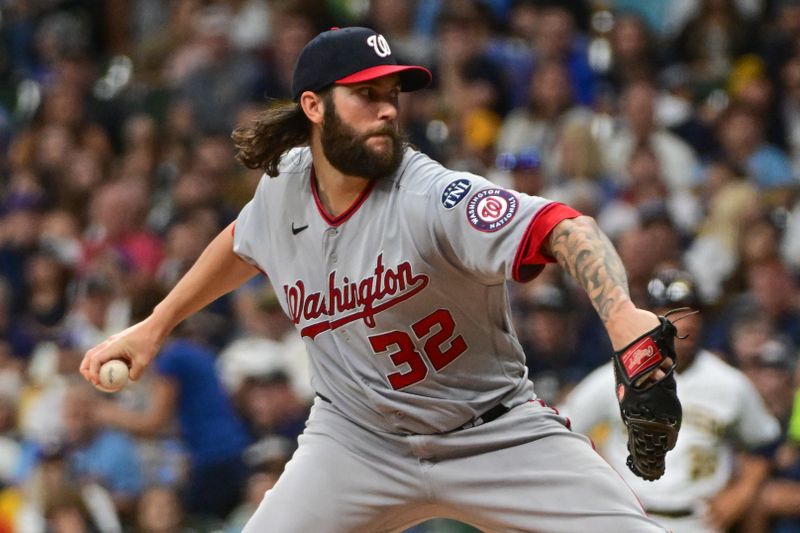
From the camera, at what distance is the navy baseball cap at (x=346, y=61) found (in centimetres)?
432

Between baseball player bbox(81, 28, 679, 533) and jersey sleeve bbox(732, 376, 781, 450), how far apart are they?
254 centimetres

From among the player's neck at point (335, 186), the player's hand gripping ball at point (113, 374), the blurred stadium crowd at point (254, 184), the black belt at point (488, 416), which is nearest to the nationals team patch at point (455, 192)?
the player's neck at point (335, 186)

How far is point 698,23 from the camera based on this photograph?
10500mm

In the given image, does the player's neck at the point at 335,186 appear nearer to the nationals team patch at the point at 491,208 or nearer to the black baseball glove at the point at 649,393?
the nationals team patch at the point at 491,208

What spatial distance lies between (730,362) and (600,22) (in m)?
4.06

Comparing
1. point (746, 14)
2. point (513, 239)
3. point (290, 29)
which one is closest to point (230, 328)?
point (290, 29)

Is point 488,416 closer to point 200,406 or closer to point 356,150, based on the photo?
point 356,150

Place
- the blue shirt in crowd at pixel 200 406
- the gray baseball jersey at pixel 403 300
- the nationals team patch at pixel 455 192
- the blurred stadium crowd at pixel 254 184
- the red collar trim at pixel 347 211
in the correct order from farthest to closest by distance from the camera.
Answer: the blue shirt in crowd at pixel 200 406 < the blurred stadium crowd at pixel 254 184 < the red collar trim at pixel 347 211 < the gray baseball jersey at pixel 403 300 < the nationals team patch at pixel 455 192

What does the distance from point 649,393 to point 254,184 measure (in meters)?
7.29

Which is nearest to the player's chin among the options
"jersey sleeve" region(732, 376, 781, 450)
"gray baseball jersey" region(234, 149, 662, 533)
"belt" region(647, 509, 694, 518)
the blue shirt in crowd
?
"gray baseball jersey" region(234, 149, 662, 533)

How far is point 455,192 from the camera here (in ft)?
13.4

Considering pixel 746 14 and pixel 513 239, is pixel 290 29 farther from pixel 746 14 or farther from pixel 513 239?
pixel 513 239

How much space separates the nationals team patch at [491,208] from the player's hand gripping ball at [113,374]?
1379 mm

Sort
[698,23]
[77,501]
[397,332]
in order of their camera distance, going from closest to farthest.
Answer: [397,332] < [77,501] < [698,23]
